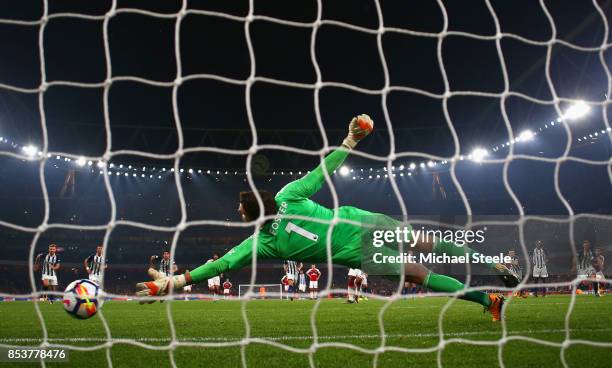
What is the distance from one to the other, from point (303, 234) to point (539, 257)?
12.1 m

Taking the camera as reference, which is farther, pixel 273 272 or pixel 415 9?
pixel 273 272

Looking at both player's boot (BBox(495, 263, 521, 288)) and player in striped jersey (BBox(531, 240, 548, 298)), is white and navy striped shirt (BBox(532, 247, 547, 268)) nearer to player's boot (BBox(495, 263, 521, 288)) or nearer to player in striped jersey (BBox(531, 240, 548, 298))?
player in striped jersey (BBox(531, 240, 548, 298))

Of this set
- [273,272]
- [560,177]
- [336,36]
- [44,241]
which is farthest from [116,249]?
[560,177]

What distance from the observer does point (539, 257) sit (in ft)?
46.6

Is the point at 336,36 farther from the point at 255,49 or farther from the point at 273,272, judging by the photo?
the point at 273,272

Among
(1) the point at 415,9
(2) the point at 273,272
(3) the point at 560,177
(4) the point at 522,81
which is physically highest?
(1) the point at 415,9

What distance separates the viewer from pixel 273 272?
3083 cm

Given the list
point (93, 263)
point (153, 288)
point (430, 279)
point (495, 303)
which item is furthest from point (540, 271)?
point (153, 288)

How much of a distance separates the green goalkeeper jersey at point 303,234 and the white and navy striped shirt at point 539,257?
36.2 feet

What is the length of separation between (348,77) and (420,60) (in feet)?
9.64

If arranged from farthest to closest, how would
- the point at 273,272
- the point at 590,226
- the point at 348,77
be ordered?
1. the point at 273,272
2. the point at 348,77
3. the point at 590,226

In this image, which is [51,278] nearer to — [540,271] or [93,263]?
[93,263]

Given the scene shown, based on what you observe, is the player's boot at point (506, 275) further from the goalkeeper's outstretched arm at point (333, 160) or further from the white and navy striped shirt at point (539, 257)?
the white and navy striped shirt at point (539, 257)

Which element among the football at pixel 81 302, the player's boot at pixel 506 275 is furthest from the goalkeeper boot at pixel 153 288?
the player's boot at pixel 506 275
